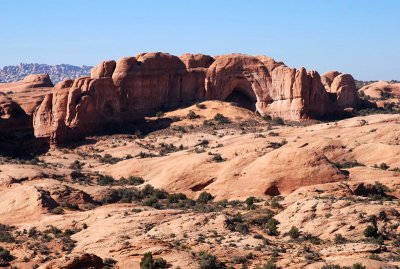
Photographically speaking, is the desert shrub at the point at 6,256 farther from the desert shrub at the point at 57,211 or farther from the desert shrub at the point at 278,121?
the desert shrub at the point at 278,121

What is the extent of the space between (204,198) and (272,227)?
39.9 ft

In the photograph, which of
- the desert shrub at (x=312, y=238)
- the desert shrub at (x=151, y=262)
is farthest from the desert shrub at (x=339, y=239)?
the desert shrub at (x=151, y=262)

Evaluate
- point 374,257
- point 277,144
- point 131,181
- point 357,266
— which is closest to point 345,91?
point 277,144

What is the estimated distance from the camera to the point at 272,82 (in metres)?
89.0

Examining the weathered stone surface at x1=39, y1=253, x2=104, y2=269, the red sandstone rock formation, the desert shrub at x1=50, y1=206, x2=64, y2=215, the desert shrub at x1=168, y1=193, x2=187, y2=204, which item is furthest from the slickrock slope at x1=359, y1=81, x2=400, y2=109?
the weathered stone surface at x1=39, y1=253, x2=104, y2=269

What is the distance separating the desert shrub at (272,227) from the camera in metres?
38.9

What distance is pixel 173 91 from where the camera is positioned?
297 ft

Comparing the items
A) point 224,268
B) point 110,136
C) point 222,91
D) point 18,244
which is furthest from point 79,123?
point 224,268

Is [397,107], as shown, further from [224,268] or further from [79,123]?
[224,268]

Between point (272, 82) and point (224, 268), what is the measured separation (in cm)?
5784

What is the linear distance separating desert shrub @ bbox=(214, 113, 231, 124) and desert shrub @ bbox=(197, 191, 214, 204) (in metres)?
31.8

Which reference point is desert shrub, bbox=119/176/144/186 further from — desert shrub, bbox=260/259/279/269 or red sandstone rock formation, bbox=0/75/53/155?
desert shrub, bbox=260/259/279/269

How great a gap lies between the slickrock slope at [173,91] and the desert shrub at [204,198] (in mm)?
31913

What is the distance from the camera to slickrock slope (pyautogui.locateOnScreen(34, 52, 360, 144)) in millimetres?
81438
